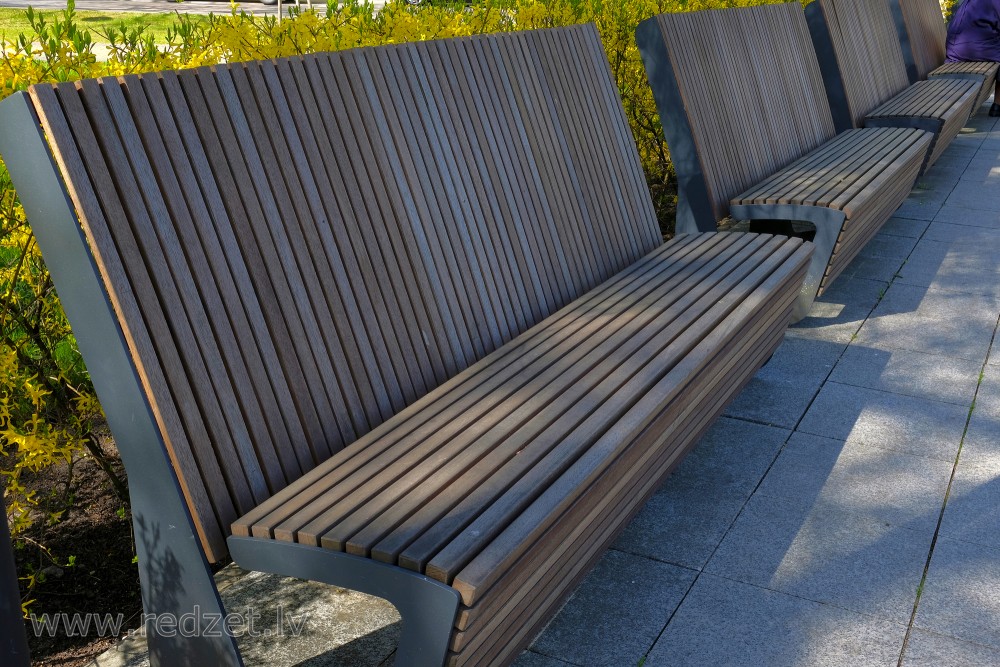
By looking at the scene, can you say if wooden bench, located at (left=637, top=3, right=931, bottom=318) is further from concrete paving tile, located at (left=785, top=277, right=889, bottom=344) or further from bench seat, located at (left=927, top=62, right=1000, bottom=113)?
bench seat, located at (left=927, top=62, right=1000, bottom=113)

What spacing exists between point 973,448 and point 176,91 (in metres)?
3.04

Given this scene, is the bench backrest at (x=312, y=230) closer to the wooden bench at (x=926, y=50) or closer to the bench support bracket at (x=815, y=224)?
the bench support bracket at (x=815, y=224)

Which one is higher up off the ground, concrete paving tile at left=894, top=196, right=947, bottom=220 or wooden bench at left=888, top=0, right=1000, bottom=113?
wooden bench at left=888, top=0, right=1000, bottom=113

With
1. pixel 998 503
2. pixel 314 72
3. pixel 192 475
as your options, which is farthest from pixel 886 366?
pixel 192 475

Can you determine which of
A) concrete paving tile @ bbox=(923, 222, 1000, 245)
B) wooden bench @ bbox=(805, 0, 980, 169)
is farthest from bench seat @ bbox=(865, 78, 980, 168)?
concrete paving tile @ bbox=(923, 222, 1000, 245)

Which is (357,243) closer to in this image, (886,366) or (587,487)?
(587,487)

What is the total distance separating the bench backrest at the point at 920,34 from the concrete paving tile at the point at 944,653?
24.8 ft

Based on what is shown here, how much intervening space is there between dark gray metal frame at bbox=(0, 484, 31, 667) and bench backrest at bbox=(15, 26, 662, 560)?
0.72 meters

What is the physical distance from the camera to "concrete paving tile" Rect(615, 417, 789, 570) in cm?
323

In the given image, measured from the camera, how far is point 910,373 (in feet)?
14.3

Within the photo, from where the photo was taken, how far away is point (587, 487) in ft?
8.01

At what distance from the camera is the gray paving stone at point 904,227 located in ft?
20.7

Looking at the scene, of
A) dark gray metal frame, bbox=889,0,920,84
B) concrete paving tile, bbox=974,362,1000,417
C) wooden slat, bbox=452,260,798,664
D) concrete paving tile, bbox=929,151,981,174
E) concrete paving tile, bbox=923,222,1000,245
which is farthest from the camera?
dark gray metal frame, bbox=889,0,920,84

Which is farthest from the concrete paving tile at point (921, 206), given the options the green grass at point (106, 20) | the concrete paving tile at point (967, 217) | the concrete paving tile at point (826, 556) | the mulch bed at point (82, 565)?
the green grass at point (106, 20)
